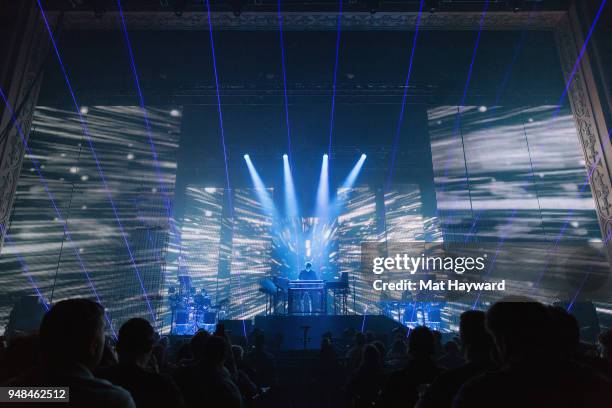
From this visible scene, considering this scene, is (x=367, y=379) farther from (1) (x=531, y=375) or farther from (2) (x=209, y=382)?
(1) (x=531, y=375)

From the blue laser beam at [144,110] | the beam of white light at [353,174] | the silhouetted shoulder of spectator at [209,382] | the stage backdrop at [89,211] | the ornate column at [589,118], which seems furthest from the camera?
the beam of white light at [353,174]

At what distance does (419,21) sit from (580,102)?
335 cm

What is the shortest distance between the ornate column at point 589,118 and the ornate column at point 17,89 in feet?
32.4

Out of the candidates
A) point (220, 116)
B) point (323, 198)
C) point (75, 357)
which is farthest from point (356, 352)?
point (323, 198)

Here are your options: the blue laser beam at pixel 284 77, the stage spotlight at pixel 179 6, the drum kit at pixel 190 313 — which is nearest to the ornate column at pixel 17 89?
the stage spotlight at pixel 179 6

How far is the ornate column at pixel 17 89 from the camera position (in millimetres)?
5578

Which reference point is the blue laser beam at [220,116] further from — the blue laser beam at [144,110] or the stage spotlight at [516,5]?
the stage spotlight at [516,5]

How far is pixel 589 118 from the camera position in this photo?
585 cm

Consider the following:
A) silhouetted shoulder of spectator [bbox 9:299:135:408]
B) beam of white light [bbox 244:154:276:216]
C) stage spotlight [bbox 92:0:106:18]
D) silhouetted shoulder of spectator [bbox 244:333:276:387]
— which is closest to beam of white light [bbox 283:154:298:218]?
beam of white light [bbox 244:154:276:216]

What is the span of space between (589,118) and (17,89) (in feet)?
32.8

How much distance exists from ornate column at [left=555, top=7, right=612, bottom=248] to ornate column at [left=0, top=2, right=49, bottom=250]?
9.87 meters

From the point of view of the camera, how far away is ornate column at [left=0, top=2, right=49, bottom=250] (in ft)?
18.3

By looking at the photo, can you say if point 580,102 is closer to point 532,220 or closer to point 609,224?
point 609,224

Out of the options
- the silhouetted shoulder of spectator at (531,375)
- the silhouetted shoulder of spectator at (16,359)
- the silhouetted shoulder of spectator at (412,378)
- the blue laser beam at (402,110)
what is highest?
the blue laser beam at (402,110)
